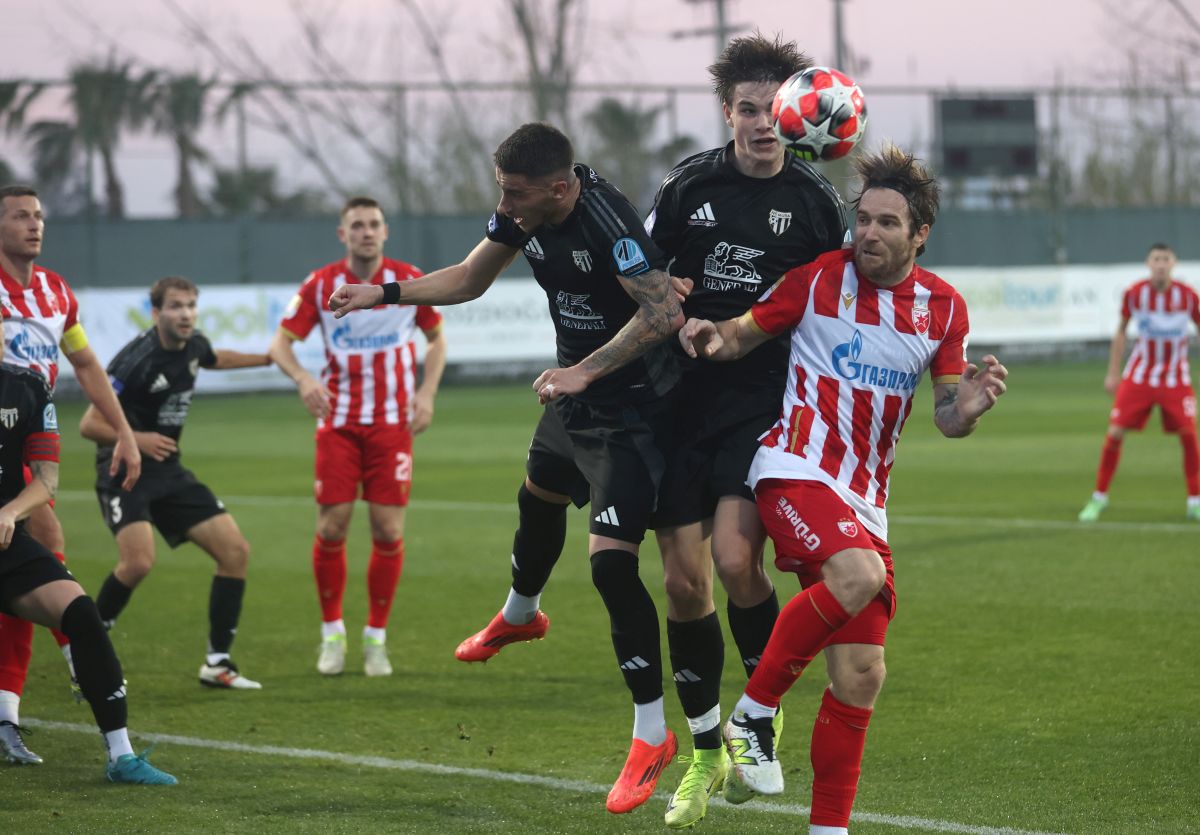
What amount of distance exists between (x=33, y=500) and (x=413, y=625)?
353 cm

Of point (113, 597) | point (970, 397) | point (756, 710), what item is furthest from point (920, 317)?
point (113, 597)

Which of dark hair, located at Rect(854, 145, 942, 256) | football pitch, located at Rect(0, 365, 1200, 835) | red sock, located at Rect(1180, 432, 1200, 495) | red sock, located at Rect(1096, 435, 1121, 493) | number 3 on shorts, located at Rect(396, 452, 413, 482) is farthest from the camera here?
red sock, located at Rect(1096, 435, 1121, 493)

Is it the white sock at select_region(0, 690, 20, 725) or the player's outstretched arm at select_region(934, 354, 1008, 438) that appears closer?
the player's outstretched arm at select_region(934, 354, 1008, 438)

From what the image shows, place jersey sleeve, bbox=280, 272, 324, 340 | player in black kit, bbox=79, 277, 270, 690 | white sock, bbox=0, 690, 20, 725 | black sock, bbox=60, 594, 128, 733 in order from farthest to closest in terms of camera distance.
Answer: jersey sleeve, bbox=280, 272, 324, 340
player in black kit, bbox=79, 277, 270, 690
white sock, bbox=0, 690, 20, 725
black sock, bbox=60, 594, 128, 733

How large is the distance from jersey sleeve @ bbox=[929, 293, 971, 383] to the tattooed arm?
2.77ft

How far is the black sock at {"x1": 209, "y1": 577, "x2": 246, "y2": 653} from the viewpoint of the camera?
766cm

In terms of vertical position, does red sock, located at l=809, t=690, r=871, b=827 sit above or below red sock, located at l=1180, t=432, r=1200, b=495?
above

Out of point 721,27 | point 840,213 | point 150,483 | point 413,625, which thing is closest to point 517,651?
point 413,625

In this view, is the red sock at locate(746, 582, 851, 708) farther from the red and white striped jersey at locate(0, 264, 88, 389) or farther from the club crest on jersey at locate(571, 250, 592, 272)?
the red and white striped jersey at locate(0, 264, 88, 389)

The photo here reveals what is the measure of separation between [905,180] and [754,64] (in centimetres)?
86

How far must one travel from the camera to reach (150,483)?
25.7ft

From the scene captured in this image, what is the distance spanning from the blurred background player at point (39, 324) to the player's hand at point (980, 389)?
149 inches

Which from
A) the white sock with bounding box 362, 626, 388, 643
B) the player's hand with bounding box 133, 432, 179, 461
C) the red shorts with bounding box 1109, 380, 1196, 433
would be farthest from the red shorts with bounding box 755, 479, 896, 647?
the red shorts with bounding box 1109, 380, 1196, 433

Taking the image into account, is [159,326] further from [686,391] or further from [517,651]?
[686,391]
